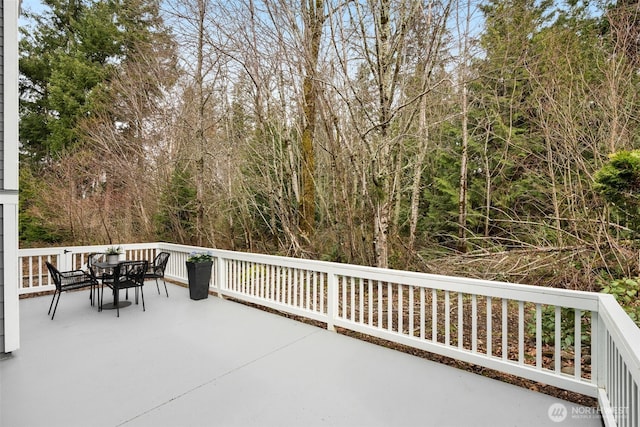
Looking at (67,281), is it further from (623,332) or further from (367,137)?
(623,332)

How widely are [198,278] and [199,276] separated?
0.11 ft

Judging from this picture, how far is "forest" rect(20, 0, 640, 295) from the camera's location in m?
3.96

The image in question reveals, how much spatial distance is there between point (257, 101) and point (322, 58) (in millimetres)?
1490

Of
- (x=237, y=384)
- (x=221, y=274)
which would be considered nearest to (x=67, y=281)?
(x=221, y=274)

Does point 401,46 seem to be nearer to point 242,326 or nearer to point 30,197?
point 242,326

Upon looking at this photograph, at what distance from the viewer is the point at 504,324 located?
2518 mm

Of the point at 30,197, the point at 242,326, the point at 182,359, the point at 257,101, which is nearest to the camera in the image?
the point at 182,359

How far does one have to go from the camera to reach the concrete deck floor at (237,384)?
6.76 ft

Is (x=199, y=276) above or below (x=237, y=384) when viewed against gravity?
above

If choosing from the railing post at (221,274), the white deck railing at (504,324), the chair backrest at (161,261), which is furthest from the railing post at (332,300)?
the chair backrest at (161,261)

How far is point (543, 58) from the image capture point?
191 inches

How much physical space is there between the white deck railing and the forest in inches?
30.9

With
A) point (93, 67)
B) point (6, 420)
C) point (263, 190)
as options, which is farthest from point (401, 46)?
point (93, 67)

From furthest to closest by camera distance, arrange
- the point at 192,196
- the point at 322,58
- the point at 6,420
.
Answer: the point at 192,196 → the point at 322,58 → the point at 6,420
